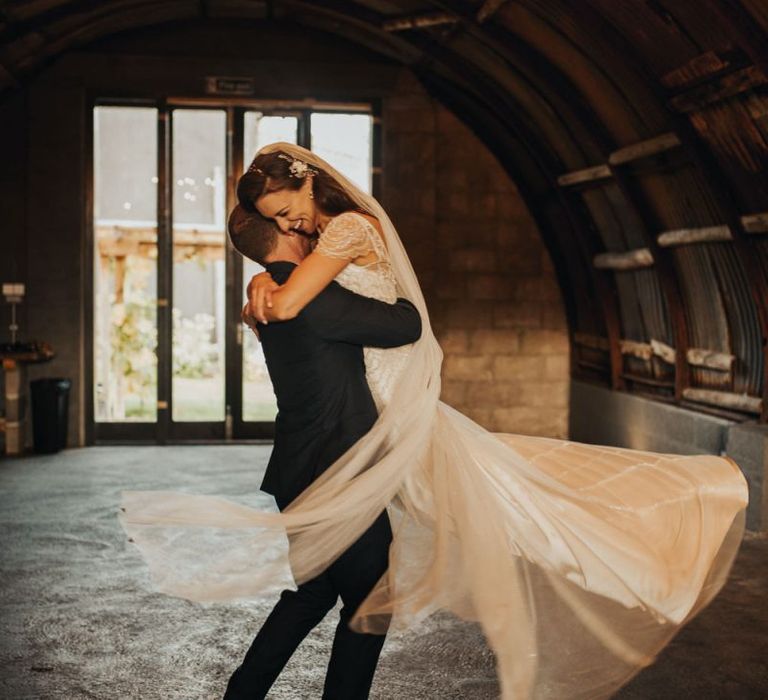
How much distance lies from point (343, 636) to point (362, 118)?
26.3ft

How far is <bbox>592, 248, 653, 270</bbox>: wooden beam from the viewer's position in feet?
26.0

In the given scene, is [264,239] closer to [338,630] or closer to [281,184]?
[281,184]

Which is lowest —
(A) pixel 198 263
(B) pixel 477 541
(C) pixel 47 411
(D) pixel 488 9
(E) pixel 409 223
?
(C) pixel 47 411

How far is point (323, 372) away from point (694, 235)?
16.0 feet

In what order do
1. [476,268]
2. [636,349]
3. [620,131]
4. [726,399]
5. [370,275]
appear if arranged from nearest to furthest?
[370,275], [726,399], [620,131], [636,349], [476,268]

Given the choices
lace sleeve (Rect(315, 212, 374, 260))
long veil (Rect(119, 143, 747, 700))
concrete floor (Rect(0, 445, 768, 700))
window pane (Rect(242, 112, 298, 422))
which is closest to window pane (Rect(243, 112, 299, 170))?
window pane (Rect(242, 112, 298, 422))

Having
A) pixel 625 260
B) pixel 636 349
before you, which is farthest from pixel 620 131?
pixel 636 349

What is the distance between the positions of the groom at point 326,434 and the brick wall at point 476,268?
23.7 ft

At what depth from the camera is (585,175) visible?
827 cm

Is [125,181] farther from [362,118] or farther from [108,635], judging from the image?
[108,635]

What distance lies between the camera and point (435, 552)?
2.77 m

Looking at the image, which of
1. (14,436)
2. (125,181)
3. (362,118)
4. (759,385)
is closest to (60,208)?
(125,181)

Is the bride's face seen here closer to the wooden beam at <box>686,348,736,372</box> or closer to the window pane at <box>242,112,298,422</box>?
the wooden beam at <box>686,348,736,372</box>

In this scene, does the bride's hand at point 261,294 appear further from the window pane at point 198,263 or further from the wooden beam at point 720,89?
the window pane at point 198,263
